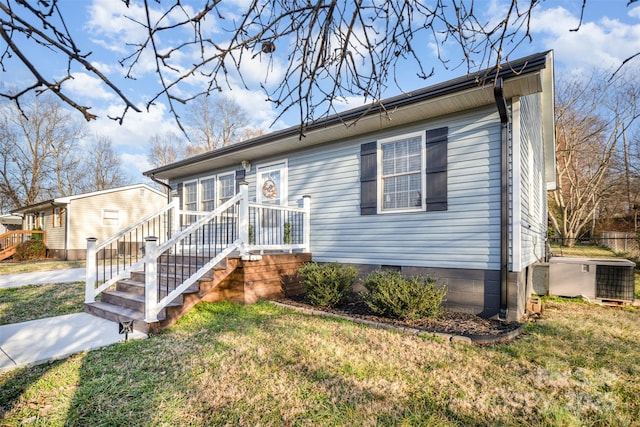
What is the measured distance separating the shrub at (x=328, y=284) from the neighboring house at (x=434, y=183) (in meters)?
0.80

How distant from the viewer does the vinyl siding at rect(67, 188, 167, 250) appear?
54.4ft

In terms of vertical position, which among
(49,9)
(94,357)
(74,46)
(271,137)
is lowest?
(94,357)

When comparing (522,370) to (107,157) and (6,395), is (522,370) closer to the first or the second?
(6,395)

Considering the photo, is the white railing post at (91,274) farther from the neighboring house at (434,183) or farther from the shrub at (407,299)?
the shrub at (407,299)

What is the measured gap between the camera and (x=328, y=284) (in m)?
5.62

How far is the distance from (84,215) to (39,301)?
1255 centimetres

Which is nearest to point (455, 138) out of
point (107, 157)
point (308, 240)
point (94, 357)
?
point (308, 240)

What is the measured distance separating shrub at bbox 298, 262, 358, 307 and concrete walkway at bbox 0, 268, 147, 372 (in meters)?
2.60

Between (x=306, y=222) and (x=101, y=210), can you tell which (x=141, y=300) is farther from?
(x=101, y=210)

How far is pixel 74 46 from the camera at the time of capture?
1.53 meters

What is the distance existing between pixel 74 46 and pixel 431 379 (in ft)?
10.7

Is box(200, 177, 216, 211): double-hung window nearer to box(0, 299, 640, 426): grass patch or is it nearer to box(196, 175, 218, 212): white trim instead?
box(196, 175, 218, 212): white trim

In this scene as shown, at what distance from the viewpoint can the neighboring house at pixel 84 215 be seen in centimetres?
1642

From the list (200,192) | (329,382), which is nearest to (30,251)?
(200,192)
